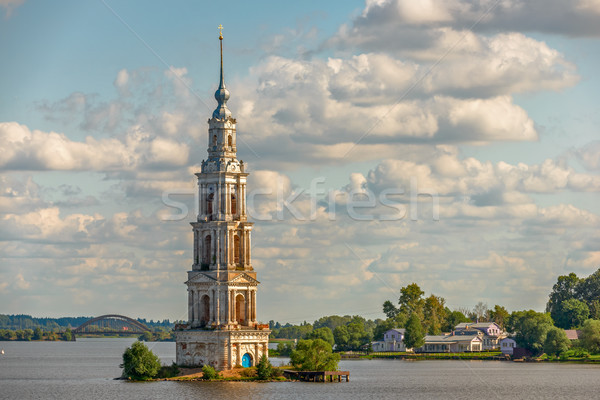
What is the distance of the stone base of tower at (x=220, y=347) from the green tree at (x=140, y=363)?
12.1 feet

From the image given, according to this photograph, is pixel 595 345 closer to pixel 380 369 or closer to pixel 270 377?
pixel 380 369

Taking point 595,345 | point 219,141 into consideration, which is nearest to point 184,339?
point 219,141

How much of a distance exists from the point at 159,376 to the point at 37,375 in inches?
1823

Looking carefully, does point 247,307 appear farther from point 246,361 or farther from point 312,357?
point 312,357

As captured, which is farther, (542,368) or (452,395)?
(542,368)

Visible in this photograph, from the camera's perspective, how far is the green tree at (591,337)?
191 m

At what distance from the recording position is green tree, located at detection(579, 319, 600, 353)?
7534 inches

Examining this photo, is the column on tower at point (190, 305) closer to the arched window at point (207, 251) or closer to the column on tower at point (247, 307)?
the arched window at point (207, 251)

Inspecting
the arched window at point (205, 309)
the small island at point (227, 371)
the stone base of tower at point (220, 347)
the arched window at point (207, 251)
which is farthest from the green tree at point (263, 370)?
the arched window at point (207, 251)

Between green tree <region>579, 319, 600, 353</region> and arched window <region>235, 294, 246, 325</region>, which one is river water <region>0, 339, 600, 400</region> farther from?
green tree <region>579, 319, 600, 353</region>

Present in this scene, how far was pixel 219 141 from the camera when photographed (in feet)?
403

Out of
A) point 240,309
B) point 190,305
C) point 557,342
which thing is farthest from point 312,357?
point 557,342

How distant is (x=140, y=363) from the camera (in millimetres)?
116625

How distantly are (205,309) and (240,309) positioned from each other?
3959 millimetres
